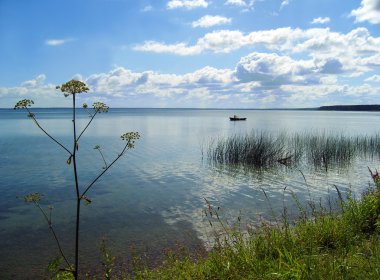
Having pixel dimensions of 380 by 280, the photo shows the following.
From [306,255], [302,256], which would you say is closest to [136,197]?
[306,255]

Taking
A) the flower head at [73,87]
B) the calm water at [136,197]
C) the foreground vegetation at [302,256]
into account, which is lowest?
the calm water at [136,197]

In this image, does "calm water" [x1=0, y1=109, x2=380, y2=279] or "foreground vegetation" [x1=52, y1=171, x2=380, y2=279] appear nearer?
"foreground vegetation" [x1=52, y1=171, x2=380, y2=279]

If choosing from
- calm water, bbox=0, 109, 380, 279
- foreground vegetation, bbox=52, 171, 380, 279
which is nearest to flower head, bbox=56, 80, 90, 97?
foreground vegetation, bbox=52, 171, 380, 279

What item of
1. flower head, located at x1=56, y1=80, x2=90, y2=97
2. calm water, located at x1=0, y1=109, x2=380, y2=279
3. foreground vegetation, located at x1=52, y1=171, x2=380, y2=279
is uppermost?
flower head, located at x1=56, y1=80, x2=90, y2=97

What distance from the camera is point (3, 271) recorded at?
8.47 m

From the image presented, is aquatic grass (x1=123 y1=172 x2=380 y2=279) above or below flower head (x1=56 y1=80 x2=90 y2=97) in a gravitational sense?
below

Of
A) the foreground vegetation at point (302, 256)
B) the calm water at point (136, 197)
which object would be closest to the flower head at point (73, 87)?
the foreground vegetation at point (302, 256)

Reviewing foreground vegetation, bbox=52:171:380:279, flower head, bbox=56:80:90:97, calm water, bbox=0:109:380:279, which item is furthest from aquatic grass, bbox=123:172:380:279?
flower head, bbox=56:80:90:97

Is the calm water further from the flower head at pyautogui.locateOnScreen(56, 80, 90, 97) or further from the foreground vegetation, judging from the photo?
the flower head at pyautogui.locateOnScreen(56, 80, 90, 97)

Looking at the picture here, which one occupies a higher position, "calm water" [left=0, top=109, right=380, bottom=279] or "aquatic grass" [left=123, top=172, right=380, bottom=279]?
"aquatic grass" [left=123, top=172, right=380, bottom=279]

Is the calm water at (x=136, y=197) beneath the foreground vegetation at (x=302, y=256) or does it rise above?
beneath

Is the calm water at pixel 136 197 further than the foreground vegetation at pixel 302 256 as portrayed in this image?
Yes

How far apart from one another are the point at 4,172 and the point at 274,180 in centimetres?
1596

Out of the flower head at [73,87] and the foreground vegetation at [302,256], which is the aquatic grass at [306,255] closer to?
the foreground vegetation at [302,256]
